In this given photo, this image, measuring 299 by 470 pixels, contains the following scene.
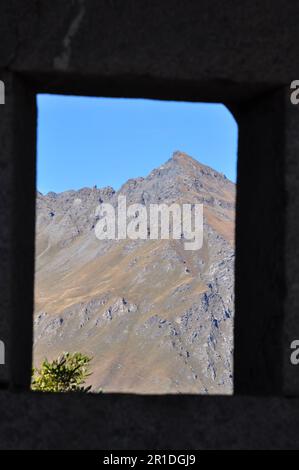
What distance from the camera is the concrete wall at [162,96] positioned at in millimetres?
3461

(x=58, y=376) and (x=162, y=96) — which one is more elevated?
(x=162, y=96)

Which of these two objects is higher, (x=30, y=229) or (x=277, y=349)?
(x=30, y=229)

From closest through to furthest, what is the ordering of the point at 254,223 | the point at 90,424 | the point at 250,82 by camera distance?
the point at 90,424
the point at 250,82
the point at 254,223

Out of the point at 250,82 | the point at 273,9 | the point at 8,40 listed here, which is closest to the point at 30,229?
the point at 8,40

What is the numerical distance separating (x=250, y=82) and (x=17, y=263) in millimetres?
1208

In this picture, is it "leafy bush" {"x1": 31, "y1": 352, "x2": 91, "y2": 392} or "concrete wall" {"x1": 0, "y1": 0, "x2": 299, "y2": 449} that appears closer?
"concrete wall" {"x1": 0, "y1": 0, "x2": 299, "y2": 449}

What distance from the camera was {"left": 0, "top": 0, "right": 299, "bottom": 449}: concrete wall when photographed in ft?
11.4

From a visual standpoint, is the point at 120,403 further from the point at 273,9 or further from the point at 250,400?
the point at 273,9

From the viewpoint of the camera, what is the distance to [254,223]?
13.0ft

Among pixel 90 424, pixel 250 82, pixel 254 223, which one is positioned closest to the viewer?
pixel 90 424

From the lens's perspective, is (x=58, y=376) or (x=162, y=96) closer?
(x=162, y=96)

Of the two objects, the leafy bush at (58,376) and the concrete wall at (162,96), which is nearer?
the concrete wall at (162,96)

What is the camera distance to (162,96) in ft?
12.9
